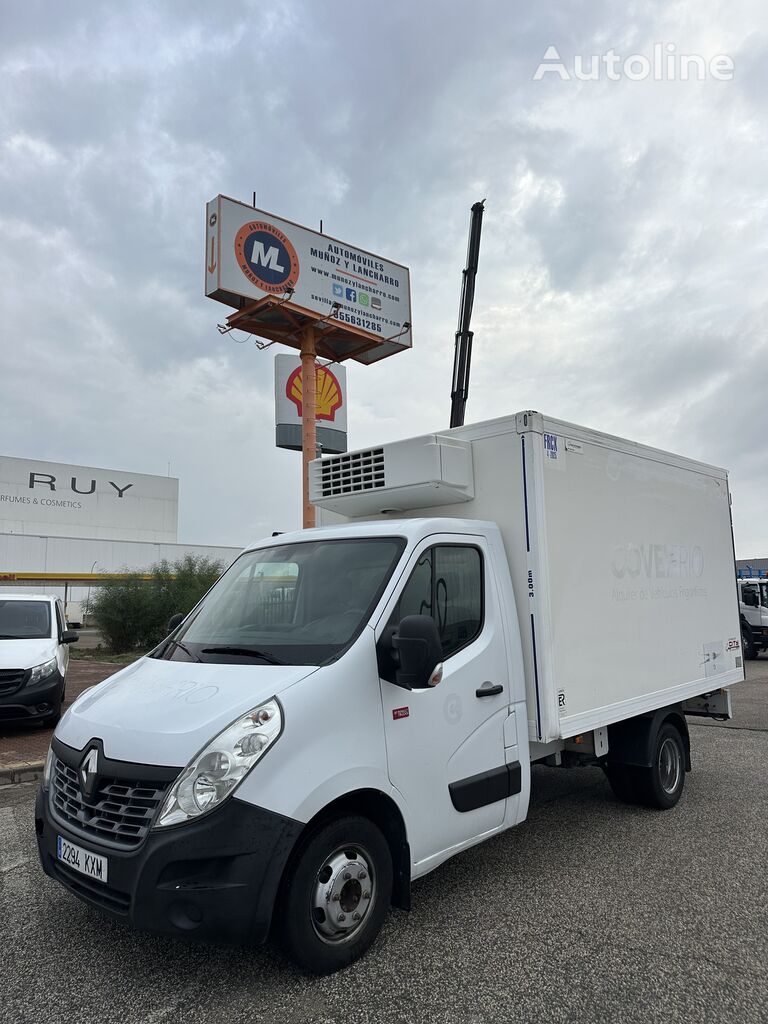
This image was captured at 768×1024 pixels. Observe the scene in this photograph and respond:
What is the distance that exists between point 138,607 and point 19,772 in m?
15.4

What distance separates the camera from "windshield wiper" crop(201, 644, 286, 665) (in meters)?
3.46

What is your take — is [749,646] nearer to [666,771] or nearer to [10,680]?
[666,771]

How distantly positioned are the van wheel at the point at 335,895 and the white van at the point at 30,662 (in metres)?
6.79

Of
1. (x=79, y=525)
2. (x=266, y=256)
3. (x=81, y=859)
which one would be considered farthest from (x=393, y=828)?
(x=79, y=525)

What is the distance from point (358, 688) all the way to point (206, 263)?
17803mm

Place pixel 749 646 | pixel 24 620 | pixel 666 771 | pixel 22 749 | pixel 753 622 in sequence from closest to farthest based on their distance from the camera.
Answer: pixel 666 771, pixel 22 749, pixel 24 620, pixel 753 622, pixel 749 646

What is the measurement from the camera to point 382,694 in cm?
341

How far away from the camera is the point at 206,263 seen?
18797 millimetres

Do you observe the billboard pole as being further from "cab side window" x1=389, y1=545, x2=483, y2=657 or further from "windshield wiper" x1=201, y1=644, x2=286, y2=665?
"windshield wiper" x1=201, y1=644, x2=286, y2=665

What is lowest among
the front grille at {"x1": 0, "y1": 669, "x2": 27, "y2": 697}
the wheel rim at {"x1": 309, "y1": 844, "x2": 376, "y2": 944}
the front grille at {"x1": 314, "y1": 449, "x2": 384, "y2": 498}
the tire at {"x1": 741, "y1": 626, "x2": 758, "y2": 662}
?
→ the tire at {"x1": 741, "y1": 626, "x2": 758, "y2": 662}

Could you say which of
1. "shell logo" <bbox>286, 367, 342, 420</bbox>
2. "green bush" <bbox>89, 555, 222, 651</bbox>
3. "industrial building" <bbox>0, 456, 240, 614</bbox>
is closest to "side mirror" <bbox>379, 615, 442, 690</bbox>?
"green bush" <bbox>89, 555, 222, 651</bbox>

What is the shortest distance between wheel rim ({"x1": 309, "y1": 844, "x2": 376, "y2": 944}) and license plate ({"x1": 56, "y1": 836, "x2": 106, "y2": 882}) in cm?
89

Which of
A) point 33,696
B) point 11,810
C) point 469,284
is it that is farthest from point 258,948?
point 469,284

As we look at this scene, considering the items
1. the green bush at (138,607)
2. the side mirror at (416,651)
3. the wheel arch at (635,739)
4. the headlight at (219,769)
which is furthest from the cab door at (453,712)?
the green bush at (138,607)
